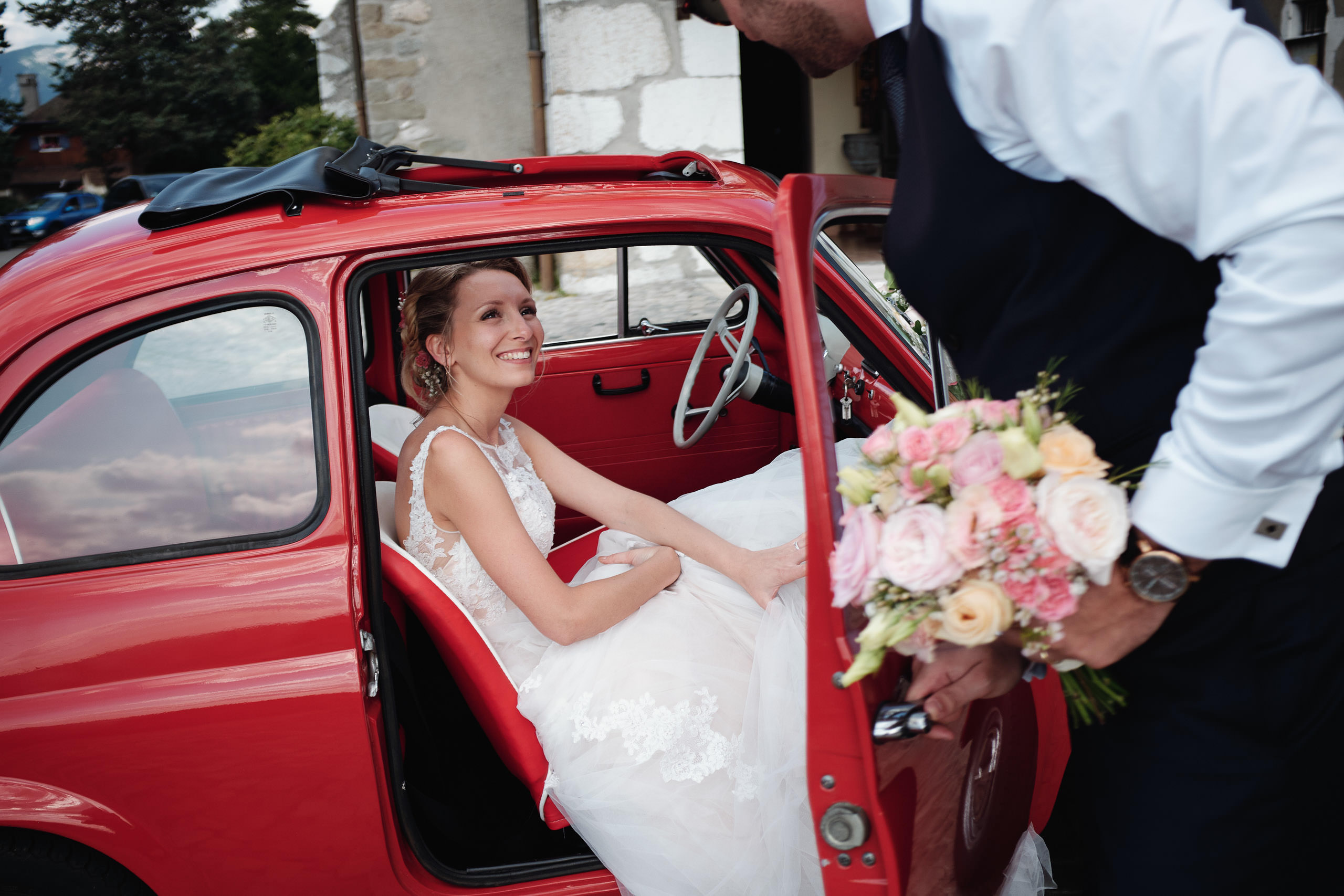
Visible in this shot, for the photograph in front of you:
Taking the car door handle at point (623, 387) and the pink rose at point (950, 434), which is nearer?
the pink rose at point (950, 434)

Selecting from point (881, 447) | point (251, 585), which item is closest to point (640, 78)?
point (251, 585)

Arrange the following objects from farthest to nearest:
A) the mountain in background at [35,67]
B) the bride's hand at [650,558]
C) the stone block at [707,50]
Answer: the mountain in background at [35,67] < the stone block at [707,50] < the bride's hand at [650,558]

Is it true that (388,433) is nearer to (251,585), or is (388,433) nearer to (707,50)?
(251,585)

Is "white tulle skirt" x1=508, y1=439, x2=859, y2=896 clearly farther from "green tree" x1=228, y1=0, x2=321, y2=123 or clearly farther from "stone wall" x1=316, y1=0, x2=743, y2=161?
"green tree" x1=228, y1=0, x2=321, y2=123

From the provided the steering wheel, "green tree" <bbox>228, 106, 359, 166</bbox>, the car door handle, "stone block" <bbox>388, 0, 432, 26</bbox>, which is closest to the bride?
the steering wheel

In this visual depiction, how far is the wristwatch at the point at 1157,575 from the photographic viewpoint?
3.16 feet

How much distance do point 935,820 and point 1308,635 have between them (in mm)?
558

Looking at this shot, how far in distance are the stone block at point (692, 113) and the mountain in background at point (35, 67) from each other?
3410 centimetres

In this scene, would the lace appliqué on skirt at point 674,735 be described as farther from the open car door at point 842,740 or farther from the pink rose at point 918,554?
the pink rose at point 918,554

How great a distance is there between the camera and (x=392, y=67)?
8.60 m

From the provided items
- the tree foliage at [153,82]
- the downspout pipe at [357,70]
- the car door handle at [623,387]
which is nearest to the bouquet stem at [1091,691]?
the car door handle at [623,387]

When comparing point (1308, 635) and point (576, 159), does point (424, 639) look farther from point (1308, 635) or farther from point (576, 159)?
point (1308, 635)

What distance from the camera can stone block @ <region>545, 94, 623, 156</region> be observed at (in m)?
7.19

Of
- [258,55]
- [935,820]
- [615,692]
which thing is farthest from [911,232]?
[258,55]
